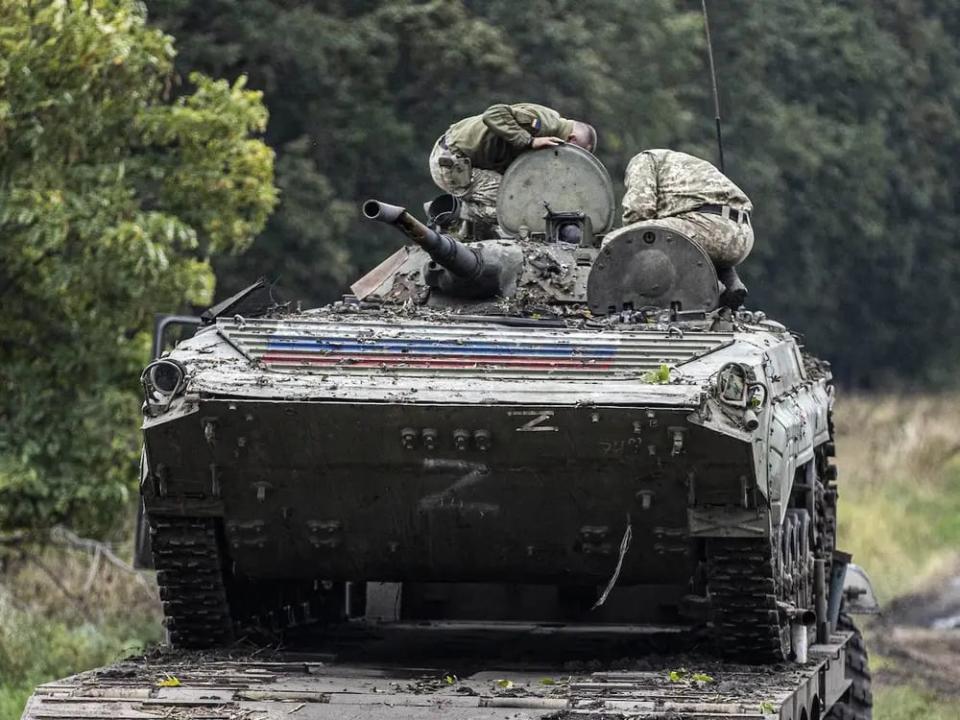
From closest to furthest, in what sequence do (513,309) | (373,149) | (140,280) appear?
(513,309) → (140,280) → (373,149)

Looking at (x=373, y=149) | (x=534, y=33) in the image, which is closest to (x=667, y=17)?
(x=534, y=33)

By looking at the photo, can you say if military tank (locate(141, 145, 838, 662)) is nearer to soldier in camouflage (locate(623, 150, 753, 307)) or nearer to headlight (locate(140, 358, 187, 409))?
headlight (locate(140, 358, 187, 409))

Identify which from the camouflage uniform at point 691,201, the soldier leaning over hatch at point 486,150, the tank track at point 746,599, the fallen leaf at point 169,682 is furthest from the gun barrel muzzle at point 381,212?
the soldier leaning over hatch at point 486,150

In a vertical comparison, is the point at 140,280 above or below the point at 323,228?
below

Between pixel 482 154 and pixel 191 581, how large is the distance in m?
3.56

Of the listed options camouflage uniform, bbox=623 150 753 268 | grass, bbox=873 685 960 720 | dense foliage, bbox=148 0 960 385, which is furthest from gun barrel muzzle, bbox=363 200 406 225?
dense foliage, bbox=148 0 960 385

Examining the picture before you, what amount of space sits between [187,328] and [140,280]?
80 cm

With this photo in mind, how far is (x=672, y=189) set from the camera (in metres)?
12.4

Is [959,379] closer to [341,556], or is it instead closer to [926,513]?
[926,513]

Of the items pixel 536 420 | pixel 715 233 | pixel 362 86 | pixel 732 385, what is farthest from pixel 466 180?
pixel 362 86

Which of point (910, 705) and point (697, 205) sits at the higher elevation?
point (697, 205)

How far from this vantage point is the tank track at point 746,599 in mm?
10406

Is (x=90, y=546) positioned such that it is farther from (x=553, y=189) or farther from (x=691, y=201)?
(x=691, y=201)

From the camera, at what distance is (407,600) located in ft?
43.3
